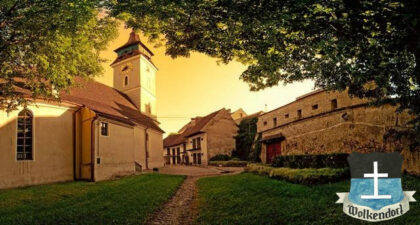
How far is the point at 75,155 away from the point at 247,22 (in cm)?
1861

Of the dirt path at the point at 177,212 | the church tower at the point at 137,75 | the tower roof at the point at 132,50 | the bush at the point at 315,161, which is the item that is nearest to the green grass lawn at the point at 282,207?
the dirt path at the point at 177,212

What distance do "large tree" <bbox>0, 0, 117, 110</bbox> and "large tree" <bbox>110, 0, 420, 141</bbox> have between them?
2.47m

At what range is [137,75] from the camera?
131ft

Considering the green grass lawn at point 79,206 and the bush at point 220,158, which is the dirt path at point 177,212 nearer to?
the green grass lawn at point 79,206

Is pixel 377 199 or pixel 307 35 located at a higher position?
pixel 307 35

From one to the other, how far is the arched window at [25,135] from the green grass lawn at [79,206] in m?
4.11

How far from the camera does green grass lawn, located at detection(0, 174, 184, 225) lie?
339 inches

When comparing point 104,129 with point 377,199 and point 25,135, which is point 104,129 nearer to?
point 25,135

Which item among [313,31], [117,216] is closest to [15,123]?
[117,216]

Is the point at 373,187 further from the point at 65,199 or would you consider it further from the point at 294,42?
the point at 65,199

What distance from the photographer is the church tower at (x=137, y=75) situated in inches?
1561

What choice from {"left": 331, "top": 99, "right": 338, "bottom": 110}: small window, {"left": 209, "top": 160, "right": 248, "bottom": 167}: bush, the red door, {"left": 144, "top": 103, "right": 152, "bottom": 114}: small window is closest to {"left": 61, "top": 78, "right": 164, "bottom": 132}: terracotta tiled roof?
{"left": 144, "top": 103, "right": 152, "bottom": 114}: small window

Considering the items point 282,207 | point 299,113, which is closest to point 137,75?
point 299,113

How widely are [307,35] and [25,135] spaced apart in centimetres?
1831
